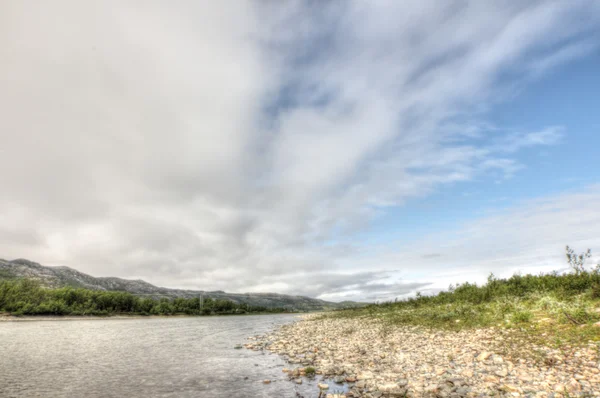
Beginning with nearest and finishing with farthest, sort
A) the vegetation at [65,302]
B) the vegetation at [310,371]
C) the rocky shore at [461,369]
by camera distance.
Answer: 1. the rocky shore at [461,369]
2. the vegetation at [310,371]
3. the vegetation at [65,302]

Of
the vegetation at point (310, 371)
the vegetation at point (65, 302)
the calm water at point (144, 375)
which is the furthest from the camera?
the vegetation at point (65, 302)

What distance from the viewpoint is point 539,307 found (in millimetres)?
20547

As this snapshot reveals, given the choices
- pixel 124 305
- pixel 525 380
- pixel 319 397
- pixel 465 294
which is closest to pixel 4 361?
pixel 319 397

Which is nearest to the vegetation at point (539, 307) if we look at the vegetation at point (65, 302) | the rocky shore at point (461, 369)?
the rocky shore at point (461, 369)

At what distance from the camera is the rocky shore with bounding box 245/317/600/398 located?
10070mm

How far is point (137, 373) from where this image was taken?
1847cm

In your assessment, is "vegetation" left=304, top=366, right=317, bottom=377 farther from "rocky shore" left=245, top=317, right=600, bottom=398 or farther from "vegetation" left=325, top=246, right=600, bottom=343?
"vegetation" left=325, top=246, right=600, bottom=343

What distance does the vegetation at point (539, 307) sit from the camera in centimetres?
1555

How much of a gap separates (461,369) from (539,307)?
12711mm

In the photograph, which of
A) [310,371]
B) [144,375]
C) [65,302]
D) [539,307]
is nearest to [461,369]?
[310,371]

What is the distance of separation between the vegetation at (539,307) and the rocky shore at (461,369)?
1563 mm

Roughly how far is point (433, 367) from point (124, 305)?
186 metres

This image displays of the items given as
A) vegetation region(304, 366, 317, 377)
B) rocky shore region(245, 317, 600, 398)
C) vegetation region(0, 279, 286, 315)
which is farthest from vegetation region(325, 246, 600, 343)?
vegetation region(0, 279, 286, 315)

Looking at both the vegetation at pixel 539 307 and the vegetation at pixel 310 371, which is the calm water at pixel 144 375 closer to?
the vegetation at pixel 310 371
